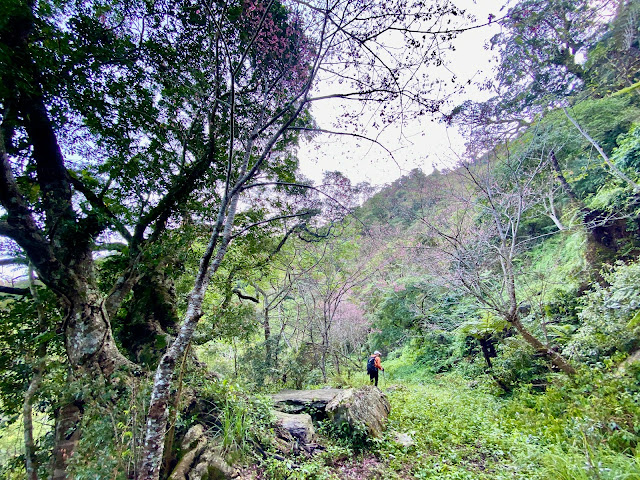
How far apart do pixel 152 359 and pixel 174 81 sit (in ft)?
17.2

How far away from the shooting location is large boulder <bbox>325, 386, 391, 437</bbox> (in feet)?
13.4

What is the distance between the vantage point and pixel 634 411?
3.09 metres

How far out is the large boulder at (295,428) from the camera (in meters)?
3.67

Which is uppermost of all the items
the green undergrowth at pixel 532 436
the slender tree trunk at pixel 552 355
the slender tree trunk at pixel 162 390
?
the slender tree trunk at pixel 162 390

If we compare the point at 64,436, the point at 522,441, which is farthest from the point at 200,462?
the point at 522,441

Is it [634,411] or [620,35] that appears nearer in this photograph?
[634,411]

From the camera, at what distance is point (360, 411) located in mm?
4250

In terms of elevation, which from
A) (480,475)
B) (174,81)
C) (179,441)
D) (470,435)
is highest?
(174,81)

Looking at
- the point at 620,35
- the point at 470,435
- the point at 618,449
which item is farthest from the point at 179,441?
the point at 620,35

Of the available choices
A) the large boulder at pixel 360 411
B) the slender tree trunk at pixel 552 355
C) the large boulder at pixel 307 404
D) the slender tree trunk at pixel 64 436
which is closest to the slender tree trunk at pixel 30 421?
the slender tree trunk at pixel 64 436

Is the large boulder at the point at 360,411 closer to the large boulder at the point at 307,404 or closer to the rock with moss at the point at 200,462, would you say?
the large boulder at the point at 307,404

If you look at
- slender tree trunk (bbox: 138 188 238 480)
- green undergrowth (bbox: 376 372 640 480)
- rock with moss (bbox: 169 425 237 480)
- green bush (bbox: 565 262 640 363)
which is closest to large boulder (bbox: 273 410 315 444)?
rock with moss (bbox: 169 425 237 480)

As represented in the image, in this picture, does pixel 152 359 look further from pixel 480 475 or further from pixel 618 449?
pixel 618 449

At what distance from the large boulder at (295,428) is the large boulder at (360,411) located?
1.68 feet
